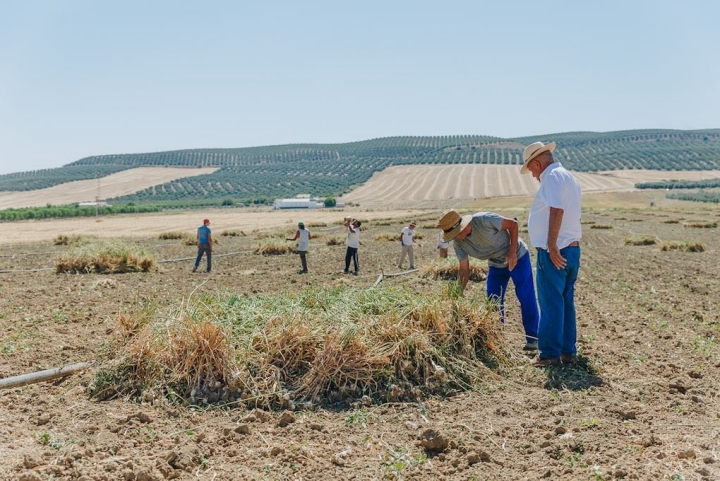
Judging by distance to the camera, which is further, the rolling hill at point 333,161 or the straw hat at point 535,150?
the rolling hill at point 333,161

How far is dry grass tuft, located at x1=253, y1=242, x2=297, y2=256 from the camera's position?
21484mm

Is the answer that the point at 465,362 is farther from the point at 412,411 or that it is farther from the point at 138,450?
the point at 138,450

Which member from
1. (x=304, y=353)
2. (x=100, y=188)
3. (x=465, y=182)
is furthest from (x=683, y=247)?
(x=100, y=188)

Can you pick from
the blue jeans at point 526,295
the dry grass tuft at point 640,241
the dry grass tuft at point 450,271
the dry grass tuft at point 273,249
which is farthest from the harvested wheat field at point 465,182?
the blue jeans at point 526,295

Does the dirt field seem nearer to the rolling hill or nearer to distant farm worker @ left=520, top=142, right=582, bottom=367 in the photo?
distant farm worker @ left=520, top=142, right=582, bottom=367

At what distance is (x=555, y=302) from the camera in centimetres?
586

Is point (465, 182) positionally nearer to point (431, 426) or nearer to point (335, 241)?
point (335, 241)

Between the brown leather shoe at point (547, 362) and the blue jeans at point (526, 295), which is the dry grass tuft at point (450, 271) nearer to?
the blue jeans at point (526, 295)

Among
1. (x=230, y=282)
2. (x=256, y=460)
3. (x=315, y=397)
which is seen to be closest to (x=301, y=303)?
(x=315, y=397)

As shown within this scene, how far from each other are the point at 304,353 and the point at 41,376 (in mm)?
2325

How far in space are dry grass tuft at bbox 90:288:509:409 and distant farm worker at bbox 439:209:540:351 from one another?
58 cm

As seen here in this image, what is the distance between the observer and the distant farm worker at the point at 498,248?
6.49 meters

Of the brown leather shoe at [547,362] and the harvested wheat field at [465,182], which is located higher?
the harvested wheat field at [465,182]

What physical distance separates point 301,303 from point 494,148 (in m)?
166
